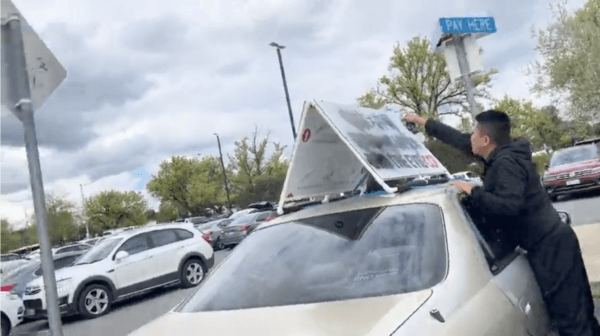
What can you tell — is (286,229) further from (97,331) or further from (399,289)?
(97,331)

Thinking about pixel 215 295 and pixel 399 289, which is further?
pixel 215 295

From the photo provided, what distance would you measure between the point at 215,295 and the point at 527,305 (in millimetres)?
1651

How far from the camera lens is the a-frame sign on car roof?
11.6ft

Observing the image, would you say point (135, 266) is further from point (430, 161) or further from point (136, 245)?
point (430, 161)

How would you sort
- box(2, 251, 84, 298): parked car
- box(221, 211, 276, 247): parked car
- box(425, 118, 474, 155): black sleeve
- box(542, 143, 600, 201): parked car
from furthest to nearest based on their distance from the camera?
box(221, 211, 276, 247): parked car, box(542, 143, 600, 201): parked car, box(2, 251, 84, 298): parked car, box(425, 118, 474, 155): black sleeve

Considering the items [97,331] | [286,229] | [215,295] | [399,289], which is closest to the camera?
[399,289]

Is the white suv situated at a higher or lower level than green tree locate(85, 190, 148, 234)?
lower

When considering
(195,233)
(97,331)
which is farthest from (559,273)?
(195,233)

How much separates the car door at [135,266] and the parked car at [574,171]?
11.7 metres

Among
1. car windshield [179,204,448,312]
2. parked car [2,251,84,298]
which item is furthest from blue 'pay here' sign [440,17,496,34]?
parked car [2,251,84,298]

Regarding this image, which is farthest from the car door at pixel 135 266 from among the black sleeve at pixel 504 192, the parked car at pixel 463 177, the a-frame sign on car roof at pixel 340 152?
the black sleeve at pixel 504 192

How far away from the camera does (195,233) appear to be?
43.9ft

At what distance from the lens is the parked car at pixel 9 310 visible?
10.3 m

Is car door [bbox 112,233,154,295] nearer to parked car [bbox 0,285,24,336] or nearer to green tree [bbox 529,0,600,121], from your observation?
parked car [bbox 0,285,24,336]
